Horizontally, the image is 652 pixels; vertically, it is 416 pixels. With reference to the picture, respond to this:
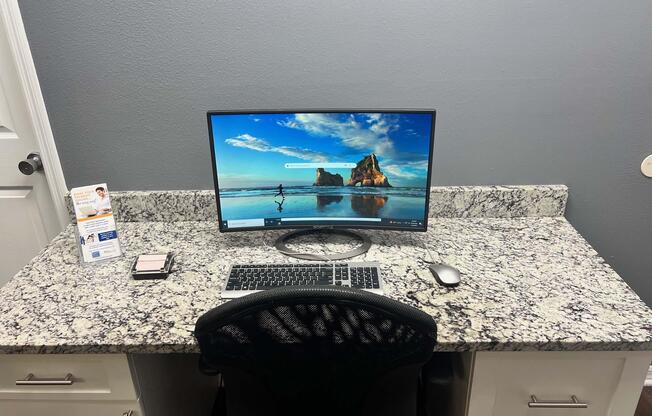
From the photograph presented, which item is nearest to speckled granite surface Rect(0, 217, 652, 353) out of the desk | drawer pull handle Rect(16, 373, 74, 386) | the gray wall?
the desk

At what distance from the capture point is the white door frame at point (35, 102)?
133 centimetres

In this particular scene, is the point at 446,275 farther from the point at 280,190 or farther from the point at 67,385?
the point at 67,385

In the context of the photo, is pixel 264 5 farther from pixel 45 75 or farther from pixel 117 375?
pixel 117 375

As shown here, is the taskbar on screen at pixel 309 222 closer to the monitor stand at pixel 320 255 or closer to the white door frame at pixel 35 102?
the monitor stand at pixel 320 255

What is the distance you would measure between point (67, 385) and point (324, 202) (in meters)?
0.81

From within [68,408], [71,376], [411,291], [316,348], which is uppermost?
[316,348]

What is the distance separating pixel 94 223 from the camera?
51.1 inches

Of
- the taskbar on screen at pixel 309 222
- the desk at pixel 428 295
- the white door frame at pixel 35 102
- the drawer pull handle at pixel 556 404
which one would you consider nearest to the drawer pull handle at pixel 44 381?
the desk at pixel 428 295

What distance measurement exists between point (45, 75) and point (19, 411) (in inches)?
38.7

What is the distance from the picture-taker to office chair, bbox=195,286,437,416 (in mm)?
708

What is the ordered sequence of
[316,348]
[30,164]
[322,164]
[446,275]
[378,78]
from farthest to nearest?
1. [30,164]
2. [378,78]
3. [322,164]
4. [446,275]
5. [316,348]

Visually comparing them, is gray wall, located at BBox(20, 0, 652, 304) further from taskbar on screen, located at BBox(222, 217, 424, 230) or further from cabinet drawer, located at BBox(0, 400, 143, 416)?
cabinet drawer, located at BBox(0, 400, 143, 416)

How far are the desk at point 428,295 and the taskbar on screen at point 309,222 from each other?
0.08 m

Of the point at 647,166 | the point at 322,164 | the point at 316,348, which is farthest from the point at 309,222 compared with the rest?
the point at 647,166
